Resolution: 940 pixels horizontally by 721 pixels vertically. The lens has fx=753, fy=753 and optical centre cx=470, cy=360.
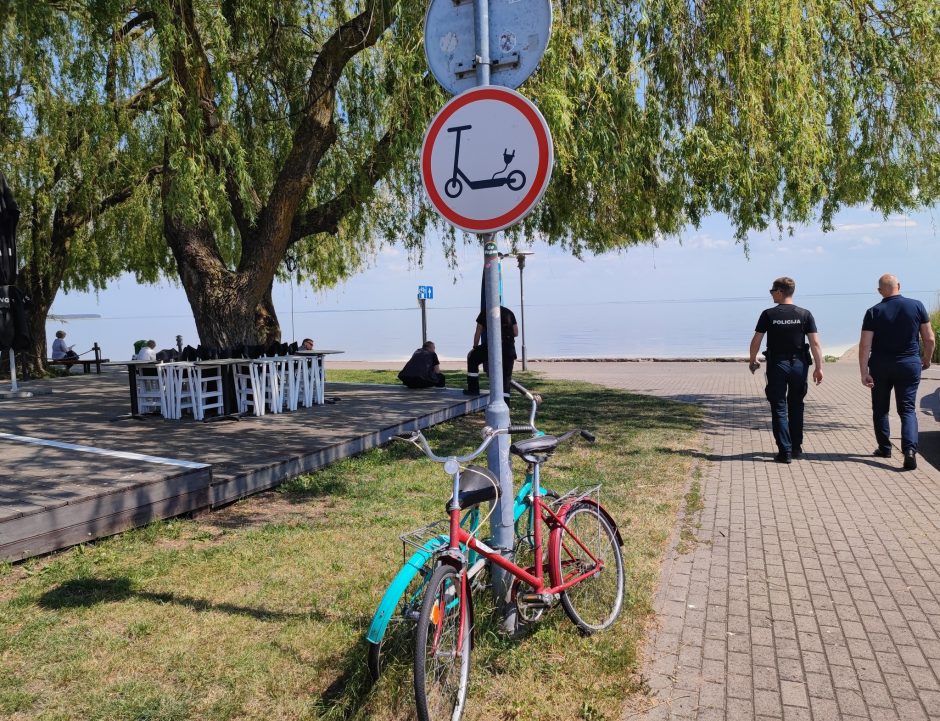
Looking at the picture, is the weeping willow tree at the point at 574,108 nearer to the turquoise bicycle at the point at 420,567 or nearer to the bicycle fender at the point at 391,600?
the turquoise bicycle at the point at 420,567

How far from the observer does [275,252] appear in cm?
1057

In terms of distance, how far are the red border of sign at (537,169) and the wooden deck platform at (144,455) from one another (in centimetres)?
351

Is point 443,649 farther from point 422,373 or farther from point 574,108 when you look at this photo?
point 422,373

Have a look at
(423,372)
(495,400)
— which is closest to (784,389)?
(495,400)

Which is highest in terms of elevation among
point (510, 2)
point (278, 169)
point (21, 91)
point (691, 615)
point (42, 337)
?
point (21, 91)

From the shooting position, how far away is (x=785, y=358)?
7891 millimetres

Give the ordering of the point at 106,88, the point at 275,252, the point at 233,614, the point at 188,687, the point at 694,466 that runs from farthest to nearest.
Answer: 1. the point at 275,252
2. the point at 106,88
3. the point at 694,466
4. the point at 233,614
5. the point at 188,687

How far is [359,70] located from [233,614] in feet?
24.0

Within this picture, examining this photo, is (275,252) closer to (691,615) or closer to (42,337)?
(691,615)

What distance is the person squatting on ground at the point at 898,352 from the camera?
7.59 metres

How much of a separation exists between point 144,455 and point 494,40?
5.35 meters

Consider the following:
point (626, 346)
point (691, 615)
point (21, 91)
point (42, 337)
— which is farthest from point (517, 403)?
point (626, 346)

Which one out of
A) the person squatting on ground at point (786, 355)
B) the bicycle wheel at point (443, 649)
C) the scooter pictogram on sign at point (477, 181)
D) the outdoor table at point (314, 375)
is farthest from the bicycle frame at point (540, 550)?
the outdoor table at point (314, 375)

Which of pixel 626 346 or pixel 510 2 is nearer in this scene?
pixel 510 2
